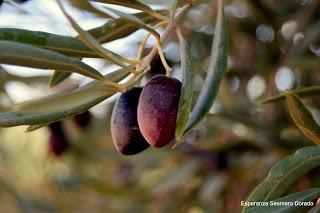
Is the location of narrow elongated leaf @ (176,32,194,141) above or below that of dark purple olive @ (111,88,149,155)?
above

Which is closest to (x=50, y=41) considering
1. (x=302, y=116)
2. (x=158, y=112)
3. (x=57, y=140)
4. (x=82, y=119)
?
(x=158, y=112)

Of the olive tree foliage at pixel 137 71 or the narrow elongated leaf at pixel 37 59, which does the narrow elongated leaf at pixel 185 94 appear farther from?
the narrow elongated leaf at pixel 37 59

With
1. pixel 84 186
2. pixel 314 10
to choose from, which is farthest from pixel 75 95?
pixel 84 186

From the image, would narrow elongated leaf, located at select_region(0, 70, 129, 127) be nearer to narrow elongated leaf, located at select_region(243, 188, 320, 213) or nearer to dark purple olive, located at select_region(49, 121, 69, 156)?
narrow elongated leaf, located at select_region(243, 188, 320, 213)

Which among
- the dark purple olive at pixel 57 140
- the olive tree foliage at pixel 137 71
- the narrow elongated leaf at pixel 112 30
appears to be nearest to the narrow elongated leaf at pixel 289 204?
the olive tree foliage at pixel 137 71

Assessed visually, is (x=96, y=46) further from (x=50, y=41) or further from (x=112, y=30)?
(x=112, y=30)

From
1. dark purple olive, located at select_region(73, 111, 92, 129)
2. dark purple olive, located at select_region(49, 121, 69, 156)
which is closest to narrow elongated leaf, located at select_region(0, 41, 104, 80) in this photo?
dark purple olive, located at select_region(73, 111, 92, 129)

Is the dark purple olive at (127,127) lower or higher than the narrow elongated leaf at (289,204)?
higher
